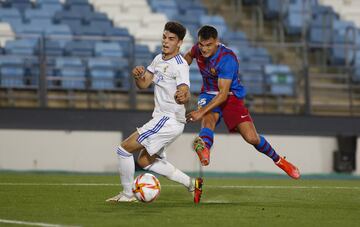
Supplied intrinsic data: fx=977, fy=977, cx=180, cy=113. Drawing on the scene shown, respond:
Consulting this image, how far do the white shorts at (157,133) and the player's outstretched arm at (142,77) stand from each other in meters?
0.42

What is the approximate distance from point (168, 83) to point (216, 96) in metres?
0.74

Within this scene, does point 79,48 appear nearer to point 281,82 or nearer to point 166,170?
point 281,82

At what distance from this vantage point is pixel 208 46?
11664mm

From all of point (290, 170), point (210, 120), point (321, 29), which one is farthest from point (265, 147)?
point (321, 29)

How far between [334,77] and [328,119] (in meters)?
1.40

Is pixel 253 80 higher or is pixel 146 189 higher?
pixel 146 189

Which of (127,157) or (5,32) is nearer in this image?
(127,157)

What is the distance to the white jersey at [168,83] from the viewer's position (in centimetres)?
1111

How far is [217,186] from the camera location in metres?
15.0

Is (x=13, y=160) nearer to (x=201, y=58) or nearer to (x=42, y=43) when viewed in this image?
(x=42, y=43)

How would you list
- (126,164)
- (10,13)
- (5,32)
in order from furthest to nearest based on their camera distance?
(10,13)
(5,32)
(126,164)

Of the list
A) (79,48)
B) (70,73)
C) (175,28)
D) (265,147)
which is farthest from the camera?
(79,48)

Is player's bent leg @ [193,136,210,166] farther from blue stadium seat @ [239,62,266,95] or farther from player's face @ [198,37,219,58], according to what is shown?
blue stadium seat @ [239,62,266,95]

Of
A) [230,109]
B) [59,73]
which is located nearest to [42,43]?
[59,73]
